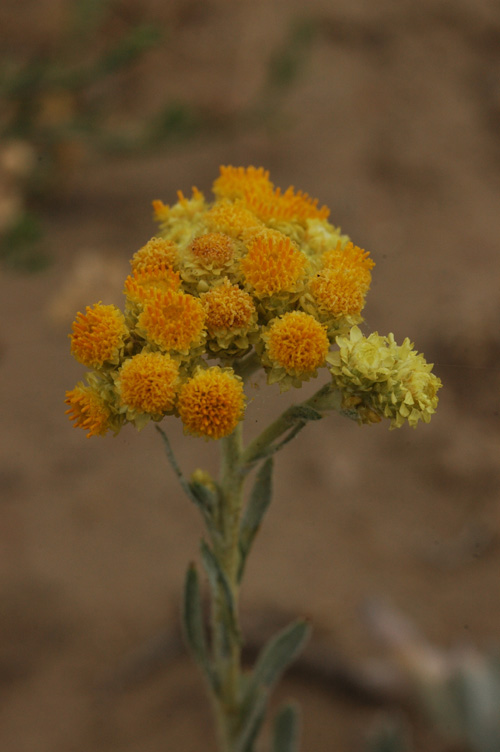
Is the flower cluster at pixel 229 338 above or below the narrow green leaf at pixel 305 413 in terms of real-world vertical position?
above

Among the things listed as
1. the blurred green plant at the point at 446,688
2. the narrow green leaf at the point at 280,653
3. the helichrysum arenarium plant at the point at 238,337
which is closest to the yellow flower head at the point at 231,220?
the helichrysum arenarium plant at the point at 238,337

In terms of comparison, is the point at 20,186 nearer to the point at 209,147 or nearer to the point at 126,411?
the point at 209,147

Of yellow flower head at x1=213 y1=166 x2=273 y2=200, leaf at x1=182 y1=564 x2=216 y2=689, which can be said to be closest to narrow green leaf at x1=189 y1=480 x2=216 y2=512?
leaf at x1=182 y1=564 x2=216 y2=689

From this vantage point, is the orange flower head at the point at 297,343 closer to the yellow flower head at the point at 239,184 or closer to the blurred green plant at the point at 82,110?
the yellow flower head at the point at 239,184

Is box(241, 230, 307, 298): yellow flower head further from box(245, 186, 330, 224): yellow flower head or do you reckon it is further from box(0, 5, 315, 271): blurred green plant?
box(0, 5, 315, 271): blurred green plant

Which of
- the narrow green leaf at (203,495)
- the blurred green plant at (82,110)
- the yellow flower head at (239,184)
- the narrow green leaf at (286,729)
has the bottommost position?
the narrow green leaf at (286,729)

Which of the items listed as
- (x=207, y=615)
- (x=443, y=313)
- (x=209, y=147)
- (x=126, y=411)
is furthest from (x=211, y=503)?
(x=209, y=147)
